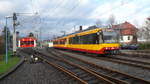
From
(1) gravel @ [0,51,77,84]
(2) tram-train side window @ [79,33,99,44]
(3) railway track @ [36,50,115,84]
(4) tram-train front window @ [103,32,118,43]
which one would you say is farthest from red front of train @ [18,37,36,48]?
(1) gravel @ [0,51,77,84]

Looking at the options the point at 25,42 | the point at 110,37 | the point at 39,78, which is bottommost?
the point at 39,78

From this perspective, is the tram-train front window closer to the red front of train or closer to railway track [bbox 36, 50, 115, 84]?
railway track [bbox 36, 50, 115, 84]

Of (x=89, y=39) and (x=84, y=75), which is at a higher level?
(x=89, y=39)

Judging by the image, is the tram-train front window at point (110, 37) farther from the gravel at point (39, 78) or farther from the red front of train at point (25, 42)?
the red front of train at point (25, 42)

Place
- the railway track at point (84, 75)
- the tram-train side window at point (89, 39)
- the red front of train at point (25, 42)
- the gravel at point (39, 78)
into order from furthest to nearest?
the red front of train at point (25, 42) < the tram-train side window at point (89, 39) < the gravel at point (39, 78) < the railway track at point (84, 75)

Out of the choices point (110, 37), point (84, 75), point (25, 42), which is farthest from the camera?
point (25, 42)

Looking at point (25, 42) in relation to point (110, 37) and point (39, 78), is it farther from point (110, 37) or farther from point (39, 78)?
point (39, 78)

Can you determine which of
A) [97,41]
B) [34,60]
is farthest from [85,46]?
[34,60]

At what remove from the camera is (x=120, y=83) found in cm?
701

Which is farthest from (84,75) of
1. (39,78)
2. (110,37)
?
(110,37)

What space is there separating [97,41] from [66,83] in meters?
11.1

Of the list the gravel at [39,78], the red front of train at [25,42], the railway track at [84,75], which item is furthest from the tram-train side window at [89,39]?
the red front of train at [25,42]

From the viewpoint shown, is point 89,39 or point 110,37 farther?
point 89,39

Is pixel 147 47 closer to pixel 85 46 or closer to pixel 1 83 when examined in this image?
pixel 85 46
